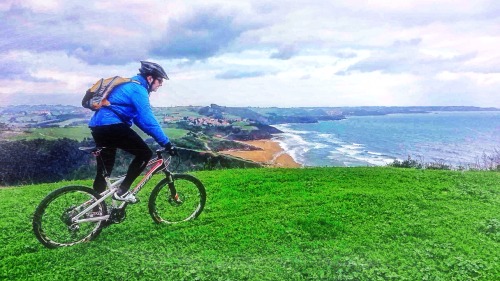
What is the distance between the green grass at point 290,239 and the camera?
19.2 ft

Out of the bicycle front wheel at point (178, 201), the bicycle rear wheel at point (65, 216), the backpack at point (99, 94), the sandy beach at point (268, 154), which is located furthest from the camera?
the sandy beach at point (268, 154)

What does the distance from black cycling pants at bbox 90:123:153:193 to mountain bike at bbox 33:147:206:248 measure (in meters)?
0.11

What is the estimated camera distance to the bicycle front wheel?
7.36 m

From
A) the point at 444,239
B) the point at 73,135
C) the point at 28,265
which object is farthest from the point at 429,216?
the point at 73,135

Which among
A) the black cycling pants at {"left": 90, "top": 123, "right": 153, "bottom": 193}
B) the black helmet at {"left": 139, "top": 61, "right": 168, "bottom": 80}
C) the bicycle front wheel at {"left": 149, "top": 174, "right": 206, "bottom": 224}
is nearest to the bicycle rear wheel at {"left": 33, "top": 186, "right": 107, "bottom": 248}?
the black cycling pants at {"left": 90, "top": 123, "right": 153, "bottom": 193}

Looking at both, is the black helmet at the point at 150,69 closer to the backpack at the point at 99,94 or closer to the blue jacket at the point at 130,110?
the blue jacket at the point at 130,110

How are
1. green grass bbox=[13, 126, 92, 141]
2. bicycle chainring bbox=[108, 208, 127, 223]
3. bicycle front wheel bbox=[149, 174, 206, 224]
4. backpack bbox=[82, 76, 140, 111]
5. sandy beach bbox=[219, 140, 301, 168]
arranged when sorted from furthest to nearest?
1. sandy beach bbox=[219, 140, 301, 168]
2. green grass bbox=[13, 126, 92, 141]
3. bicycle front wheel bbox=[149, 174, 206, 224]
4. bicycle chainring bbox=[108, 208, 127, 223]
5. backpack bbox=[82, 76, 140, 111]

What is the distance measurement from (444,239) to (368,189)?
290 cm

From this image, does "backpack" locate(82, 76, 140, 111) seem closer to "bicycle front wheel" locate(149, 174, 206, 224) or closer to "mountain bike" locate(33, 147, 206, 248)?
"mountain bike" locate(33, 147, 206, 248)

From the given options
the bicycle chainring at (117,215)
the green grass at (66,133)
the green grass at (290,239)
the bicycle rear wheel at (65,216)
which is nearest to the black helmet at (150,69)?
the bicycle rear wheel at (65,216)

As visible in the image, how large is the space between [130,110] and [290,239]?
3.50 m

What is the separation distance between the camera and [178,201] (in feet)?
24.5

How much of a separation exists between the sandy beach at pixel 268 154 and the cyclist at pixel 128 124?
815 centimetres

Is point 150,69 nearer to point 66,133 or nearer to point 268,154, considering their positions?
point 66,133
